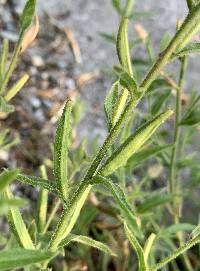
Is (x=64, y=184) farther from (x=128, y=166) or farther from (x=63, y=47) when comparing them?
(x=63, y=47)

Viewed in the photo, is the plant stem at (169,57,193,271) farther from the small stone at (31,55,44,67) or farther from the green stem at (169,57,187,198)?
the small stone at (31,55,44,67)

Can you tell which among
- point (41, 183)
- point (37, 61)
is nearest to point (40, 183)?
point (41, 183)

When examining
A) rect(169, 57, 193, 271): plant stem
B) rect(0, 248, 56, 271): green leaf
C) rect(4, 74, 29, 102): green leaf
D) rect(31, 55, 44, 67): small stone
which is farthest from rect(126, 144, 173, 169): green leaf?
rect(31, 55, 44, 67): small stone

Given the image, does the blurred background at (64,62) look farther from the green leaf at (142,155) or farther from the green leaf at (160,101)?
the green leaf at (142,155)

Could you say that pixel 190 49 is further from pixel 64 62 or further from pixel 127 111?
pixel 64 62

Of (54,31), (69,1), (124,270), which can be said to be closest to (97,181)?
(124,270)

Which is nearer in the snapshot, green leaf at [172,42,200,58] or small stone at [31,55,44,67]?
green leaf at [172,42,200,58]

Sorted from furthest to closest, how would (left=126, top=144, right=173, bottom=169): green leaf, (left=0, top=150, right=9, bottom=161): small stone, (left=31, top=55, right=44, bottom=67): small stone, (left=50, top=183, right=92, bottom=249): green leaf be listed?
(left=31, top=55, right=44, bottom=67): small stone
(left=0, top=150, right=9, bottom=161): small stone
(left=126, top=144, right=173, bottom=169): green leaf
(left=50, top=183, right=92, bottom=249): green leaf
